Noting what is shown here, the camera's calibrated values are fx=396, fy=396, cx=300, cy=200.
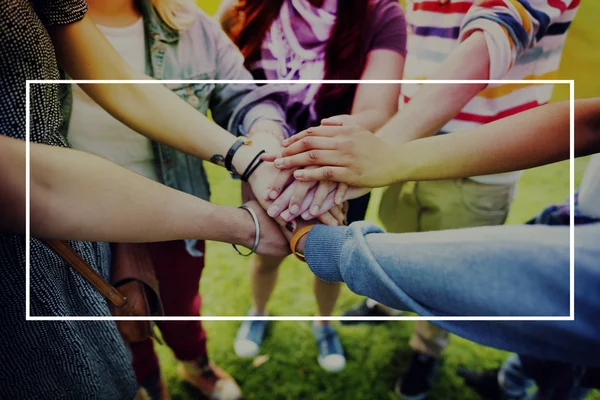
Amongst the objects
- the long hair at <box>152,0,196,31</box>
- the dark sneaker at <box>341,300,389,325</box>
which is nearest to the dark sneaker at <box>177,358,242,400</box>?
the dark sneaker at <box>341,300,389,325</box>

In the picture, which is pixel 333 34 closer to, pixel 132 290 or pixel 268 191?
pixel 268 191

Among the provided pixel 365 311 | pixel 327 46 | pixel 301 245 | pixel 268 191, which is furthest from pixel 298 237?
pixel 365 311

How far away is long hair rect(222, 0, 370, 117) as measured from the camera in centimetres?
93

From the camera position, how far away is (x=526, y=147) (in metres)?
0.79

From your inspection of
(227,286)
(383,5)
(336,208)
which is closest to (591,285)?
(336,208)

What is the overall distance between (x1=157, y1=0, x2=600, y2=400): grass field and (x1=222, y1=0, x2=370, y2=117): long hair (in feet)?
1.90

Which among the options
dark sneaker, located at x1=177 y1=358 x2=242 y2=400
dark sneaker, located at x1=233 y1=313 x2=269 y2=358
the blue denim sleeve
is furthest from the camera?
dark sneaker, located at x1=233 y1=313 x2=269 y2=358

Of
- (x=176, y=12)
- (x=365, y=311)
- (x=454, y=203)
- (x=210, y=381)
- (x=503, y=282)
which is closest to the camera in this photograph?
(x=503, y=282)

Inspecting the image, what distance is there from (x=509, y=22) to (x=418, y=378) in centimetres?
114

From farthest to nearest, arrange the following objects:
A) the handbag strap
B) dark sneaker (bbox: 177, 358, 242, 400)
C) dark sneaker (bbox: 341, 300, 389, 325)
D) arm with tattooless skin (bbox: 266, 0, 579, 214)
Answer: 1. dark sneaker (bbox: 341, 300, 389, 325)
2. dark sneaker (bbox: 177, 358, 242, 400)
3. arm with tattooless skin (bbox: 266, 0, 579, 214)
4. the handbag strap

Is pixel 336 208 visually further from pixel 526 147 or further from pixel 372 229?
pixel 526 147

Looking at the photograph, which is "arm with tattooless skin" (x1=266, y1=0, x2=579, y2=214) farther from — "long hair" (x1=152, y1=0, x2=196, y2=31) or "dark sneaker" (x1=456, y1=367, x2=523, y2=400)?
"dark sneaker" (x1=456, y1=367, x2=523, y2=400)

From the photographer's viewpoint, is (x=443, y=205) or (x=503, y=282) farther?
(x=443, y=205)

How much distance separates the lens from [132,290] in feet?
3.00
